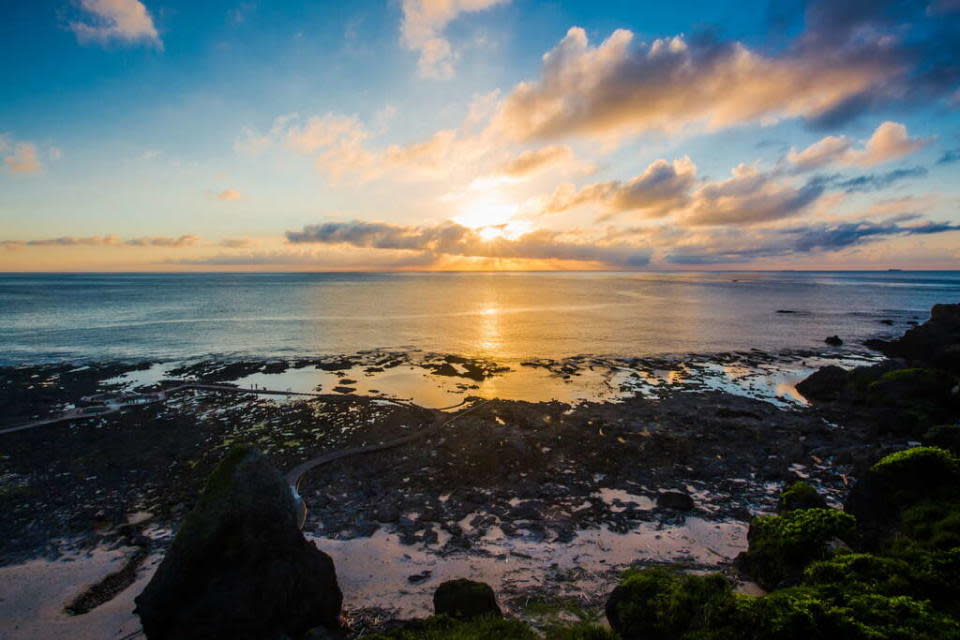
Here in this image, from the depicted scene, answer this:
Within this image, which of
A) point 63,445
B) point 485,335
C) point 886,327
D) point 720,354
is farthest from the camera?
point 886,327

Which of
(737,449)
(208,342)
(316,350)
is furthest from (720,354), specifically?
(208,342)

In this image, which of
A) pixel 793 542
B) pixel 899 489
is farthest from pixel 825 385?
pixel 793 542

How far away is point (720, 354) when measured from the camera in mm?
41656

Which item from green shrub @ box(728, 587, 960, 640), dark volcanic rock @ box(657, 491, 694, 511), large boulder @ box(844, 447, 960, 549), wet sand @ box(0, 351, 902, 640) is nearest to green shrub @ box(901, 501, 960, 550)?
large boulder @ box(844, 447, 960, 549)

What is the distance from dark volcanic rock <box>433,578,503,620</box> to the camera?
27.9 ft

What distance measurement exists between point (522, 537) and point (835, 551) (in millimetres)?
7202

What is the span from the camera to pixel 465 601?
28.2ft

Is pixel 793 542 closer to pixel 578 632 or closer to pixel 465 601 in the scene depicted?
pixel 578 632

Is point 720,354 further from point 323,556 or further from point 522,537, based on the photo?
point 323,556

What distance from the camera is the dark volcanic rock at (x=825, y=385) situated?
27.5 metres

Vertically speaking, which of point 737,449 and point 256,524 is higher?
point 256,524

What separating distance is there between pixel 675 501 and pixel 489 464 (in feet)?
22.5

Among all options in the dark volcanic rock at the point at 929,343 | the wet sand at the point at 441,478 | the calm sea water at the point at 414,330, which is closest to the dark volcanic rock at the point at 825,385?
the wet sand at the point at 441,478

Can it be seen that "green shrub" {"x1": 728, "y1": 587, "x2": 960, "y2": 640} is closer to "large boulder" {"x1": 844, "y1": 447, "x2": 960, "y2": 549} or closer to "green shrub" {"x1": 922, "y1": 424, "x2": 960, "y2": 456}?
"large boulder" {"x1": 844, "y1": 447, "x2": 960, "y2": 549}
